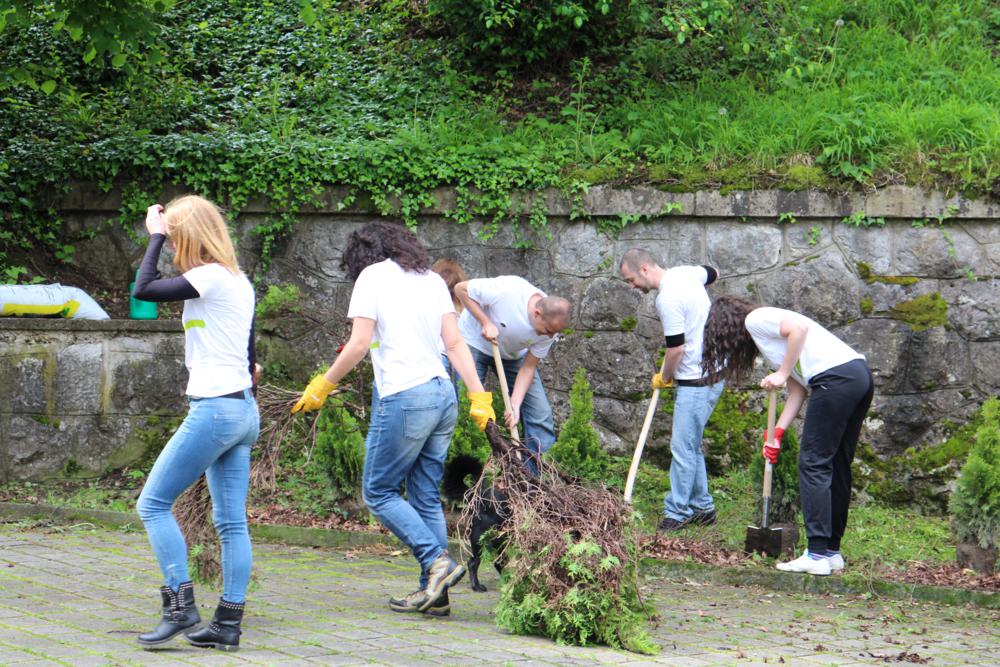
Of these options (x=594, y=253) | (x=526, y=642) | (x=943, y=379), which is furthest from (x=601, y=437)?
(x=526, y=642)

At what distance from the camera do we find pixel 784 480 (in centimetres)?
693

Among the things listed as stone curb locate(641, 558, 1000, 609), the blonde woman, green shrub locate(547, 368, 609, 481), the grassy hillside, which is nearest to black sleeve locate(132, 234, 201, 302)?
the blonde woman

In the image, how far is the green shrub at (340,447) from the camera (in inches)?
288

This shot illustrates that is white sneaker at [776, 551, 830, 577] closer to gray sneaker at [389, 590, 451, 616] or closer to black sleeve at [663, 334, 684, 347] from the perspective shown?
black sleeve at [663, 334, 684, 347]

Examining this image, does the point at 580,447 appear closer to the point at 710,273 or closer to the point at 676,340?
the point at 676,340

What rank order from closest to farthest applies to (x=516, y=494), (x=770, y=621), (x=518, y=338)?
(x=516, y=494), (x=770, y=621), (x=518, y=338)

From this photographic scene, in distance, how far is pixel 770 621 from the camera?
219 inches

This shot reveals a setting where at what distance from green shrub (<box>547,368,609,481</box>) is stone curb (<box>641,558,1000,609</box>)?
77 cm

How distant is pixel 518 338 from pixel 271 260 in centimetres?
289

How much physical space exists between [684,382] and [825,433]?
1.16 metres

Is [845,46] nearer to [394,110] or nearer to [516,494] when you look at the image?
[394,110]

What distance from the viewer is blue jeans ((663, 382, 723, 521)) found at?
287 inches

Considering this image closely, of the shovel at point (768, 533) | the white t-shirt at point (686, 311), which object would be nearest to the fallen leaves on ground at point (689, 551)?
the shovel at point (768, 533)

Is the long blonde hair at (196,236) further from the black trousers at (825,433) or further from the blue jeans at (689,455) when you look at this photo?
the blue jeans at (689,455)
